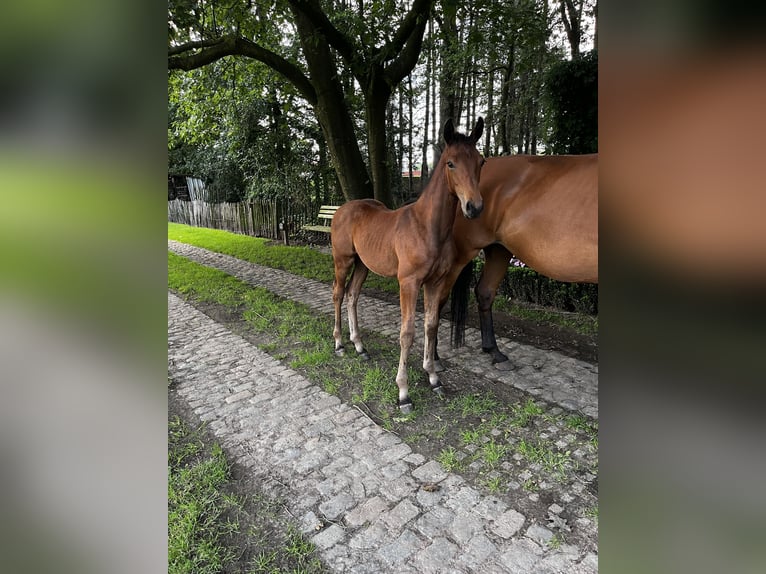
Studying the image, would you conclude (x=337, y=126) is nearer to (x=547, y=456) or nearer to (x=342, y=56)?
(x=342, y=56)

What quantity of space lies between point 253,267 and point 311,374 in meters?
5.89

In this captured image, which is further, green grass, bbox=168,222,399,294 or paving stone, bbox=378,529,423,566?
green grass, bbox=168,222,399,294

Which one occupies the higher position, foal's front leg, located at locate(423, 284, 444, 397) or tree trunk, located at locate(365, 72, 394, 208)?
tree trunk, located at locate(365, 72, 394, 208)

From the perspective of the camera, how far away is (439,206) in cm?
325

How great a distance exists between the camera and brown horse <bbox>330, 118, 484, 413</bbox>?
2.87 meters

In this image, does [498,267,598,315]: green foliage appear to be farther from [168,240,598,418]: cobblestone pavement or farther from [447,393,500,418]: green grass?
[447,393,500,418]: green grass

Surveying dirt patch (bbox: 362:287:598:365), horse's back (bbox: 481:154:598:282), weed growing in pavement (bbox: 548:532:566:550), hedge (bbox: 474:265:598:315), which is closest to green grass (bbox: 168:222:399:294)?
hedge (bbox: 474:265:598:315)

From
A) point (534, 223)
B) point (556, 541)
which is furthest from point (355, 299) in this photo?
point (556, 541)

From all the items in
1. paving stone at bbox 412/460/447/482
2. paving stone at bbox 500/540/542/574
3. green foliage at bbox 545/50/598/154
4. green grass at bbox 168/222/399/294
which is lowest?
paving stone at bbox 500/540/542/574

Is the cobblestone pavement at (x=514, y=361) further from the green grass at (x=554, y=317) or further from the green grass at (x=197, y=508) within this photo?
the green grass at (x=197, y=508)

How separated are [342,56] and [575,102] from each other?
4117mm

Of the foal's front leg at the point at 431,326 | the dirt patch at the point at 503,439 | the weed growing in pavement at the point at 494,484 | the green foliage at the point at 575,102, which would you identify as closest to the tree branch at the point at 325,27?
the green foliage at the point at 575,102
